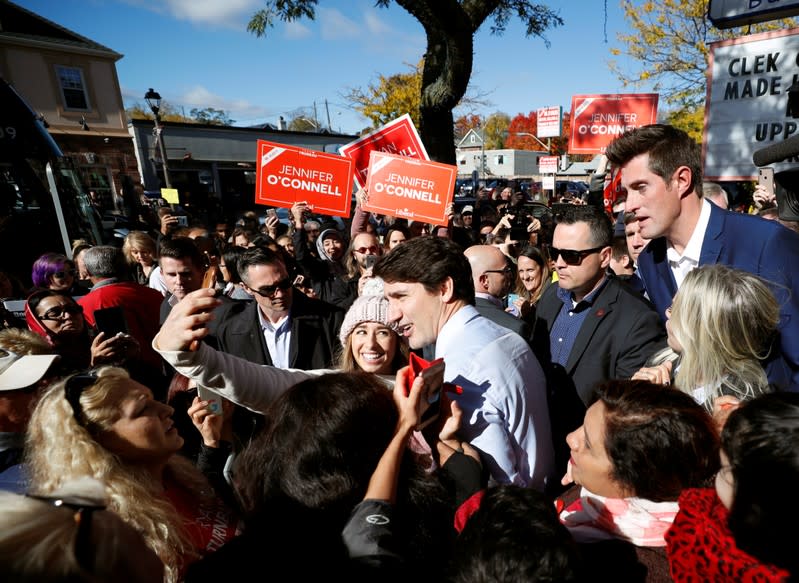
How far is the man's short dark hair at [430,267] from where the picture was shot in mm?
1925

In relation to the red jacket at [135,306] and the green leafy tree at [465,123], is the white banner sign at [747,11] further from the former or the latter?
the green leafy tree at [465,123]

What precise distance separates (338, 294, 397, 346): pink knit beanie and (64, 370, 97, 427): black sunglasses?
4.20 feet

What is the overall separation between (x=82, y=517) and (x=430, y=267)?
1.43 m

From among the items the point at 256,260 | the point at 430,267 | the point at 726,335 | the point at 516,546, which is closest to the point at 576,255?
the point at 726,335

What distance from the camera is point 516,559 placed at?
91 cm

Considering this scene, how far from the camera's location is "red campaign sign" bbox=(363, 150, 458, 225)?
5.27m

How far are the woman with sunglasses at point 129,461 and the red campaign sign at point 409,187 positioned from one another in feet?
13.0

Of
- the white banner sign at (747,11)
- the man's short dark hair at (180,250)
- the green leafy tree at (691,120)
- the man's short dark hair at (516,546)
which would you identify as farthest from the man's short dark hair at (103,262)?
the green leafy tree at (691,120)

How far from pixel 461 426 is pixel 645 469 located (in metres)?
0.61

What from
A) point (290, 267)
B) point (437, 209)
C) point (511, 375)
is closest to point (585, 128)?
point (437, 209)

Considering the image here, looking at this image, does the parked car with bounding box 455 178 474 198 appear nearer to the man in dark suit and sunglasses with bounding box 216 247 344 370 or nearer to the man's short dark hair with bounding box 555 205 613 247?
the man's short dark hair with bounding box 555 205 613 247

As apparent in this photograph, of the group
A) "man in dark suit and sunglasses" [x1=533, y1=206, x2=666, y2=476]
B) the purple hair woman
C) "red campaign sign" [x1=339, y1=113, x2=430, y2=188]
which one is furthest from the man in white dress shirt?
the purple hair woman

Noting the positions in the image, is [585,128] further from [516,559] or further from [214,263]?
[516,559]

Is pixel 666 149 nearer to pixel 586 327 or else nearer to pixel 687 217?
pixel 687 217
